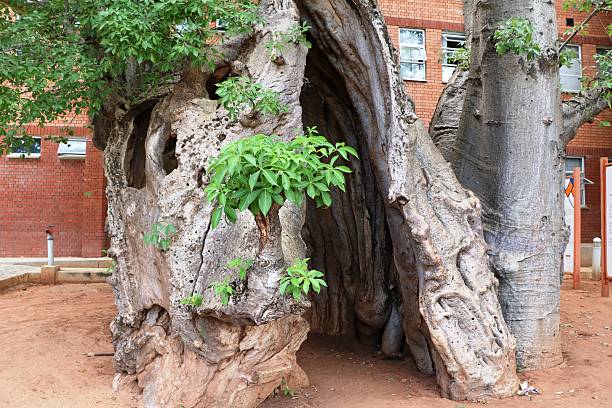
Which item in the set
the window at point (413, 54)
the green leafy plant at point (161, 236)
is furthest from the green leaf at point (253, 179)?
the window at point (413, 54)

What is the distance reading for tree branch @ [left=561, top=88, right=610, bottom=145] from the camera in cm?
689

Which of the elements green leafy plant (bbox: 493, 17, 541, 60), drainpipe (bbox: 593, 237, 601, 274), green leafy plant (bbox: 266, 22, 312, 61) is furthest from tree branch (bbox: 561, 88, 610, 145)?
drainpipe (bbox: 593, 237, 601, 274)

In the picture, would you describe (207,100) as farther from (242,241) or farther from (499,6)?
(499,6)

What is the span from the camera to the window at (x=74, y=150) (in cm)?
1521

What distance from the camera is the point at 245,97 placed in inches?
199

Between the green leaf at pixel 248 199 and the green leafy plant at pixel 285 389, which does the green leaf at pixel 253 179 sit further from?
the green leafy plant at pixel 285 389

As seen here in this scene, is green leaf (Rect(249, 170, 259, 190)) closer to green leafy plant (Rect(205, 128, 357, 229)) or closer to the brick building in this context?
green leafy plant (Rect(205, 128, 357, 229))

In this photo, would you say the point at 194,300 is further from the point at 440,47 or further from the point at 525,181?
the point at 440,47

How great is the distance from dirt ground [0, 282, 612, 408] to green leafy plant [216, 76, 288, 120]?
2.60 meters

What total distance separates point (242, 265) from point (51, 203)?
40.1 ft

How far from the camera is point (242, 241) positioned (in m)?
4.80

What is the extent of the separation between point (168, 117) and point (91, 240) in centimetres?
1018

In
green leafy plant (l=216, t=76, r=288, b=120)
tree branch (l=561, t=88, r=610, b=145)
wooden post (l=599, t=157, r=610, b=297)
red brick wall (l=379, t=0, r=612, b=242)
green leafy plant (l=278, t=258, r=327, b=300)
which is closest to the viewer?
green leafy plant (l=278, t=258, r=327, b=300)

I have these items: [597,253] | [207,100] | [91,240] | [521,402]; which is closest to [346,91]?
[207,100]
